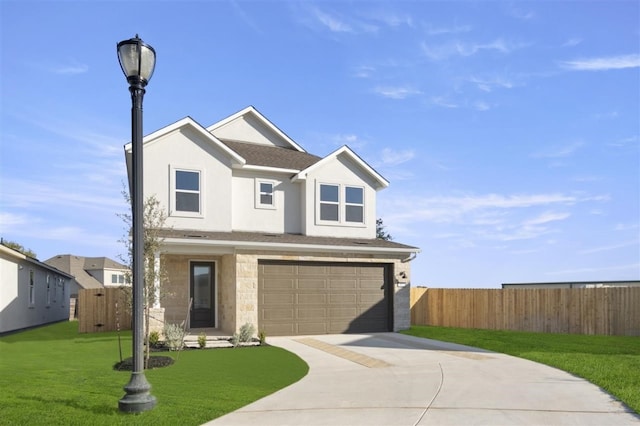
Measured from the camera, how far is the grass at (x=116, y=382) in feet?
22.1

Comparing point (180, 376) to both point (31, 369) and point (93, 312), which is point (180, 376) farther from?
point (93, 312)

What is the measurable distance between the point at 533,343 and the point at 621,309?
5048mm

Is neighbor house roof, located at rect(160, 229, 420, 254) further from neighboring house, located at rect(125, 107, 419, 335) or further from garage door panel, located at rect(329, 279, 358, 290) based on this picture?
garage door panel, located at rect(329, 279, 358, 290)

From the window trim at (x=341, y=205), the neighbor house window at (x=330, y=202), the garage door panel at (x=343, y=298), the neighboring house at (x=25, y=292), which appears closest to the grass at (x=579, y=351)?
the garage door panel at (x=343, y=298)

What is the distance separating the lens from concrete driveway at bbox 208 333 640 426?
6672 millimetres

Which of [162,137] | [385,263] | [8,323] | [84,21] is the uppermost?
[84,21]

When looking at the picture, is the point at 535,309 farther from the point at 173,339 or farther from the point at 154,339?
the point at 154,339

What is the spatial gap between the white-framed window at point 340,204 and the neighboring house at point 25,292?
11.7 meters

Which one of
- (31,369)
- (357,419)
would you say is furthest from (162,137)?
(357,419)

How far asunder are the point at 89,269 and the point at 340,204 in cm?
3462

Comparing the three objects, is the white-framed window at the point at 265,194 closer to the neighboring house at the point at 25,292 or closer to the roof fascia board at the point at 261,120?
the roof fascia board at the point at 261,120

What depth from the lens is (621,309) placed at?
1838cm

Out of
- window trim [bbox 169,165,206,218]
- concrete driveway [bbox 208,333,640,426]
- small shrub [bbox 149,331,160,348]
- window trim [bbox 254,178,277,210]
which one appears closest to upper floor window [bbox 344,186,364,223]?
window trim [bbox 254,178,277,210]

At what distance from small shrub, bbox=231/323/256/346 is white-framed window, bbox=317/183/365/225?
5.54 meters
